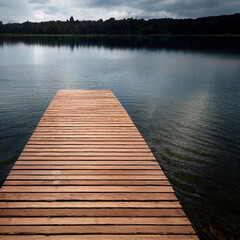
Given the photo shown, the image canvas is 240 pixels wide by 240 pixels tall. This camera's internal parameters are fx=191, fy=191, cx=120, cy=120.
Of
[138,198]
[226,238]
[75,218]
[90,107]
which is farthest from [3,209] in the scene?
[90,107]

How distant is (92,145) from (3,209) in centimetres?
274

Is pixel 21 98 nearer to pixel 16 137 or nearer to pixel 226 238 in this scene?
pixel 16 137

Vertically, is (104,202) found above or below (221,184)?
above

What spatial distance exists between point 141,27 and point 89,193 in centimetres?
18967

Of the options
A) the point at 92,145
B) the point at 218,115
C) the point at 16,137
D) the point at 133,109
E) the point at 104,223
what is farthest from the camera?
the point at 133,109

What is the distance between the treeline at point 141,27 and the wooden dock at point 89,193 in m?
164

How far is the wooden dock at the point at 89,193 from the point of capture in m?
3.01

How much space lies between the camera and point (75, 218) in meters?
3.19

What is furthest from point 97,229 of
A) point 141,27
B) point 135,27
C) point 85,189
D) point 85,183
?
point 141,27

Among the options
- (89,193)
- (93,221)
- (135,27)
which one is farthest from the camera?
(135,27)

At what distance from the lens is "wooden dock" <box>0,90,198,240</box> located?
3006 millimetres

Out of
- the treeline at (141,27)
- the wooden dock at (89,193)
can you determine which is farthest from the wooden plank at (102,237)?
the treeline at (141,27)

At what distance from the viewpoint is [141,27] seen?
565 feet

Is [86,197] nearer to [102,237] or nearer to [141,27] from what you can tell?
[102,237]
